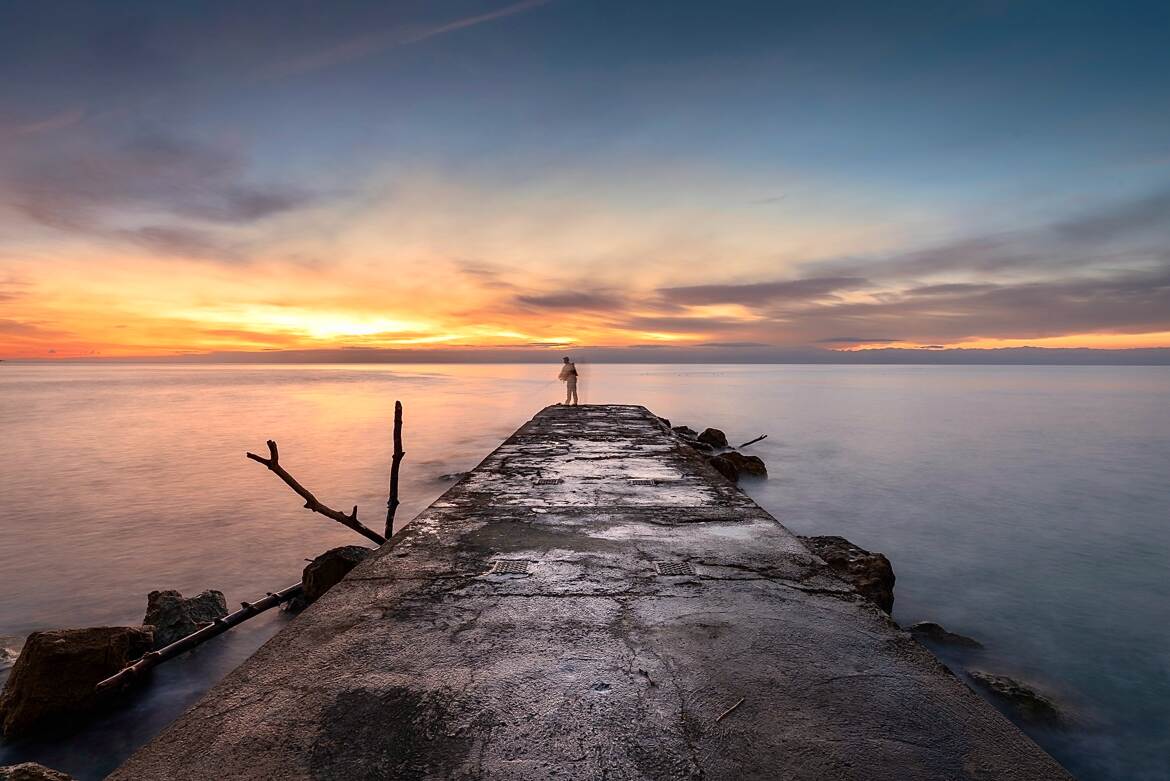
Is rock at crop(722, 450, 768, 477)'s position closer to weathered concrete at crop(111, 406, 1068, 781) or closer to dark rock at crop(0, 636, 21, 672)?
weathered concrete at crop(111, 406, 1068, 781)

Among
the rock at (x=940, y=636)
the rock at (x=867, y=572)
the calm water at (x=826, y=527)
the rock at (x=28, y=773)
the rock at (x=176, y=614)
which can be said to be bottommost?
the calm water at (x=826, y=527)

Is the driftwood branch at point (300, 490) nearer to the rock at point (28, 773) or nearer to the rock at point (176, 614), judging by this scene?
the rock at point (176, 614)

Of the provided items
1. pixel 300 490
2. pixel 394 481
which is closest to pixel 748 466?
pixel 394 481

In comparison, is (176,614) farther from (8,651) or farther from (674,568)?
(674,568)

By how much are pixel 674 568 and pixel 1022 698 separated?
3754 millimetres

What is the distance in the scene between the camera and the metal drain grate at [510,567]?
383 centimetres

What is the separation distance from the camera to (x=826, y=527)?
11266 millimetres

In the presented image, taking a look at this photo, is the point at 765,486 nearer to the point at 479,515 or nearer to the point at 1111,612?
the point at 1111,612

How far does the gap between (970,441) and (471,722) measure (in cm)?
2526

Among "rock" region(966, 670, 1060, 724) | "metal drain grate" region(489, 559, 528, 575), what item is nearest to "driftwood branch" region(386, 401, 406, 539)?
"metal drain grate" region(489, 559, 528, 575)

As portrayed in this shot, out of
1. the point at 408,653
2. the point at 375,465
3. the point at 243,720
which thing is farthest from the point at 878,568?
the point at 375,465

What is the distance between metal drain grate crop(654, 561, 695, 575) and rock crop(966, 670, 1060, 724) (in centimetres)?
355

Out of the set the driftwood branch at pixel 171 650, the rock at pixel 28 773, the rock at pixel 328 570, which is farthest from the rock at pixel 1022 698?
the driftwood branch at pixel 171 650

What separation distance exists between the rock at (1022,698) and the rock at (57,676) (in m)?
7.47
